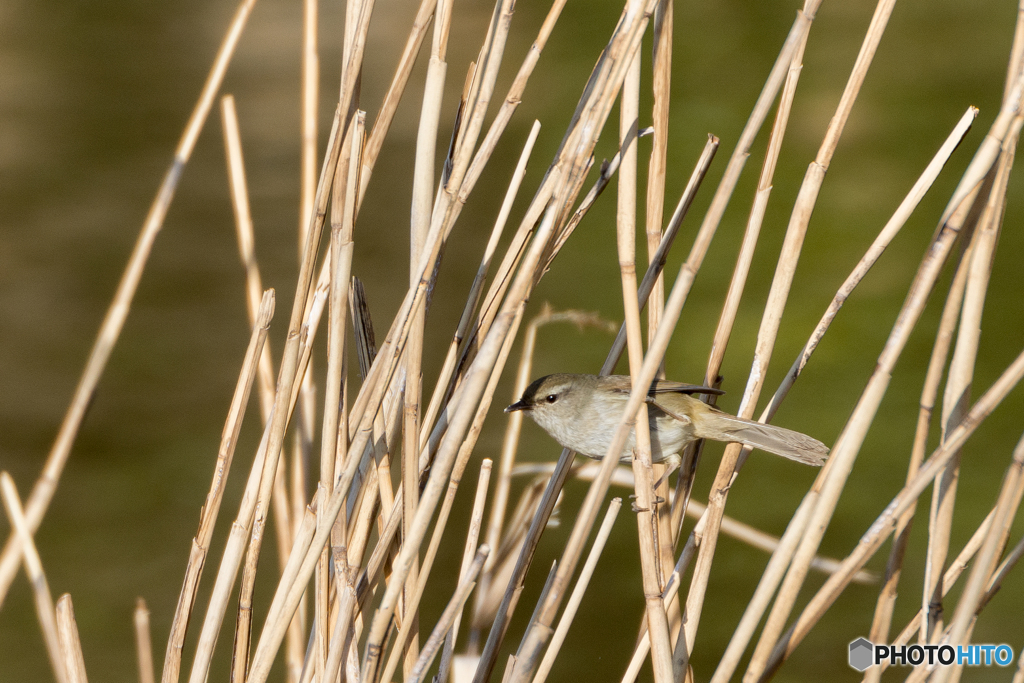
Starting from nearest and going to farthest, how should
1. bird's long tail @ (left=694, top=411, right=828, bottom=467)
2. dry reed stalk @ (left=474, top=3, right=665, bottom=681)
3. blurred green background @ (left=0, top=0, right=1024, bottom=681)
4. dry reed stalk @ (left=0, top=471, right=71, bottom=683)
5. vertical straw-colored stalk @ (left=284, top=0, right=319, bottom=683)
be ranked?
dry reed stalk @ (left=474, top=3, right=665, bottom=681), dry reed stalk @ (left=0, top=471, right=71, bottom=683), vertical straw-colored stalk @ (left=284, top=0, right=319, bottom=683), bird's long tail @ (left=694, top=411, right=828, bottom=467), blurred green background @ (left=0, top=0, right=1024, bottom=681)

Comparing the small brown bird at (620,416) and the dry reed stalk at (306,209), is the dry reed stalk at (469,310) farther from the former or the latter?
the small brown bird at (620,416)

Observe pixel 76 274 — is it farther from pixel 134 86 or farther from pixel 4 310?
pixel 134 86

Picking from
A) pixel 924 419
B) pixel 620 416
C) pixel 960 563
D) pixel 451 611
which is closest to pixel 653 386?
pixel 620 416

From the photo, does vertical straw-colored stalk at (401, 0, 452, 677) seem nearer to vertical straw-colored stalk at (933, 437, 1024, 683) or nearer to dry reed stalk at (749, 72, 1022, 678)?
dry reed stalk at (749, 72, 1022, 678)

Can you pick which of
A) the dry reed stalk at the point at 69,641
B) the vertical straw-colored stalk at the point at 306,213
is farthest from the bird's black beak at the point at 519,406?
the dry reed stalk at the point at 69,641

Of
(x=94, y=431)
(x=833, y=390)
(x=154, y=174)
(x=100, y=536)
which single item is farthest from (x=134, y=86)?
(x=833, y=390)

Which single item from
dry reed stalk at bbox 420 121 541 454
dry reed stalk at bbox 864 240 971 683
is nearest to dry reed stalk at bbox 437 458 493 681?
dry reed stalk at bbox 420 121 541 454
